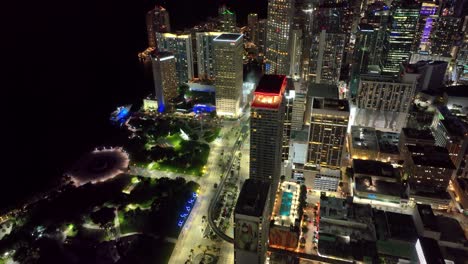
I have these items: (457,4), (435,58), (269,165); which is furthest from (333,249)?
(457,4)

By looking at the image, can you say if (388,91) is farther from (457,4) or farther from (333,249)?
(457,4)

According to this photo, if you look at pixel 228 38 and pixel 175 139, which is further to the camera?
pixel 228 38

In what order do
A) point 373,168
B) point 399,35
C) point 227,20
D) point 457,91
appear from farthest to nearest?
1. point 227,20
2. point 399,35
3. point 457,91
4. point 373,168

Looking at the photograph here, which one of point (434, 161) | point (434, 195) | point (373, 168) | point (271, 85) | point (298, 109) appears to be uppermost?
point (271, 85)

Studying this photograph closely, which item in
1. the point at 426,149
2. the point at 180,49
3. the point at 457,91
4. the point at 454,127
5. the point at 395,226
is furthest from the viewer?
the point at 180,49

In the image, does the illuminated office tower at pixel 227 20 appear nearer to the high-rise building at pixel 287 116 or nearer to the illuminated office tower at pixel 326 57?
the illuminated office tower at pixel 326 57

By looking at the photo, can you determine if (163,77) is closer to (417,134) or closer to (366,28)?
(417,134)

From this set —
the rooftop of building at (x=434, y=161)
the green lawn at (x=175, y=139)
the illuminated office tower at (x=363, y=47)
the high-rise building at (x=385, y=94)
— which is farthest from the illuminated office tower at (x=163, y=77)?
the rooftop of building at (x=434, y=161)

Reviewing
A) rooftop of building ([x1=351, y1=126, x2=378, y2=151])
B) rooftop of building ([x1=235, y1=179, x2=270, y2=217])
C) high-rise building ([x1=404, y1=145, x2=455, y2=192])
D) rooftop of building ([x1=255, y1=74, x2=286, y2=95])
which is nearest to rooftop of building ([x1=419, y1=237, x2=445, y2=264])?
high-rise building ([x1=404, y1=145, x2=455, y2=192])

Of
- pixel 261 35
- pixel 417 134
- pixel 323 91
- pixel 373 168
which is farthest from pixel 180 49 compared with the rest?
pixel 417 134
